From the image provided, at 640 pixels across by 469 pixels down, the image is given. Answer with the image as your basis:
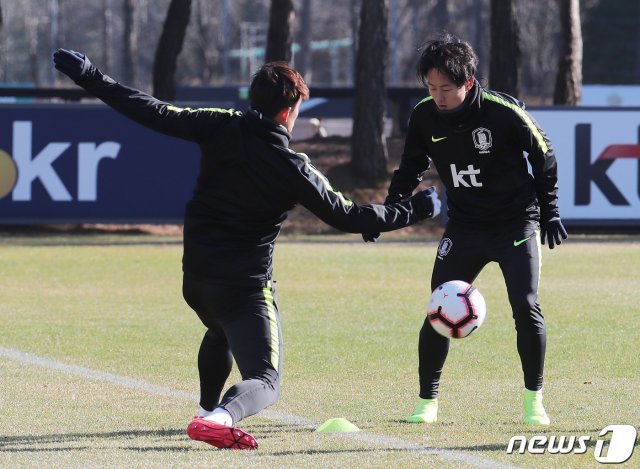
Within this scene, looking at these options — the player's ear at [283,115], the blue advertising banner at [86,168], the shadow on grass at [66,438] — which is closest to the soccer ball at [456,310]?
the shadow on grass at [66,438]

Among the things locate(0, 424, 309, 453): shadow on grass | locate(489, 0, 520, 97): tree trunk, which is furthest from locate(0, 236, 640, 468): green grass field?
locate(489, 0, 520, 97): tree trunk

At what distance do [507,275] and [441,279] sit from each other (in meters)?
0.39

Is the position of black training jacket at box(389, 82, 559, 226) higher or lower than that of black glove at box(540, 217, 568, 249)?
higher

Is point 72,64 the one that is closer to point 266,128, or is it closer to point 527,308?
point 266,128

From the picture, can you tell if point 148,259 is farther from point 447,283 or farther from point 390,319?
point 447,283

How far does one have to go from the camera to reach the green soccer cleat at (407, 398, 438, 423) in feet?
24.9

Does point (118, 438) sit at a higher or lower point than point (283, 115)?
lower

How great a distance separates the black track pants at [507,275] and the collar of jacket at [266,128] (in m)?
1.72

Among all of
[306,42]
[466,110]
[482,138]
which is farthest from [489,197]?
[306,42]

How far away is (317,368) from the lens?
9898 mm

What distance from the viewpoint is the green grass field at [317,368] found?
6.77 metres

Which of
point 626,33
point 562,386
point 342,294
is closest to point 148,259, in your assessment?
point 342,294

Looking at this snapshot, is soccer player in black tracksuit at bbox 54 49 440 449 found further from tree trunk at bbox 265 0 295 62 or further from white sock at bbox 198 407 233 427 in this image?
tree trunk at bbox 265 0 295 62

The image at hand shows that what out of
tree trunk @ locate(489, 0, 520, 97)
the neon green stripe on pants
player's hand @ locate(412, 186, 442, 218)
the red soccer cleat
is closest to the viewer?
the red soccer cleat
